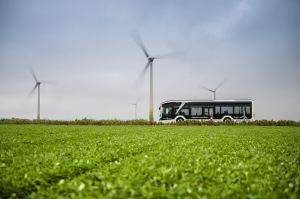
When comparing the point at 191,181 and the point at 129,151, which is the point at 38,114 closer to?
the point at 129,151

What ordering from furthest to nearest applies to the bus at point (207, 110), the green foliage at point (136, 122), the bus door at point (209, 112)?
the bus door at point (209, 112) → the bus at point (207, 110) → the green foliage at point (136, 122)

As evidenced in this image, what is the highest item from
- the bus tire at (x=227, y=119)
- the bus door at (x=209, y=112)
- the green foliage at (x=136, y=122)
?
the bus door at (x=209, y=112)

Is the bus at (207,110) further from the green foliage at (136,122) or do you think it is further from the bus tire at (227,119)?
the green foliage at (136,122)

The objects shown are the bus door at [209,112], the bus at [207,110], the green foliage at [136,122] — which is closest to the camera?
the green foliage at [136,122]

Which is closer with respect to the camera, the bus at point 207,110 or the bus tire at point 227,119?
the bus tire at point 227,119

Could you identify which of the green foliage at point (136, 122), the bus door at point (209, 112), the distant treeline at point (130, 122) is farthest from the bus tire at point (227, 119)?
the bus door at point (209, 112)

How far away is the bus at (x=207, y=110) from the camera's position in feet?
165

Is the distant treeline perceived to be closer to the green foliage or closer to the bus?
the green foliage

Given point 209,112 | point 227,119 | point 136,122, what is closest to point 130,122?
point 136,122

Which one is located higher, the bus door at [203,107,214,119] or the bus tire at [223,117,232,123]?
the bus door at [203,107,214,119]

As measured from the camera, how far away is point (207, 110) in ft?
168

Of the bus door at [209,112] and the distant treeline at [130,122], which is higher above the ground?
the bus door at [209,112]

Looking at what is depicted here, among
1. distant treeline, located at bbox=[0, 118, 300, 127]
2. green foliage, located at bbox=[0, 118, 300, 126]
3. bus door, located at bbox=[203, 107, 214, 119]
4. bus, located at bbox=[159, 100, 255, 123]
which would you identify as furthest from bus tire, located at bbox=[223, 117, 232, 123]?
bus door, located at bbox=[203, 107, 214, 119]

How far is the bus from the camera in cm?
5025
